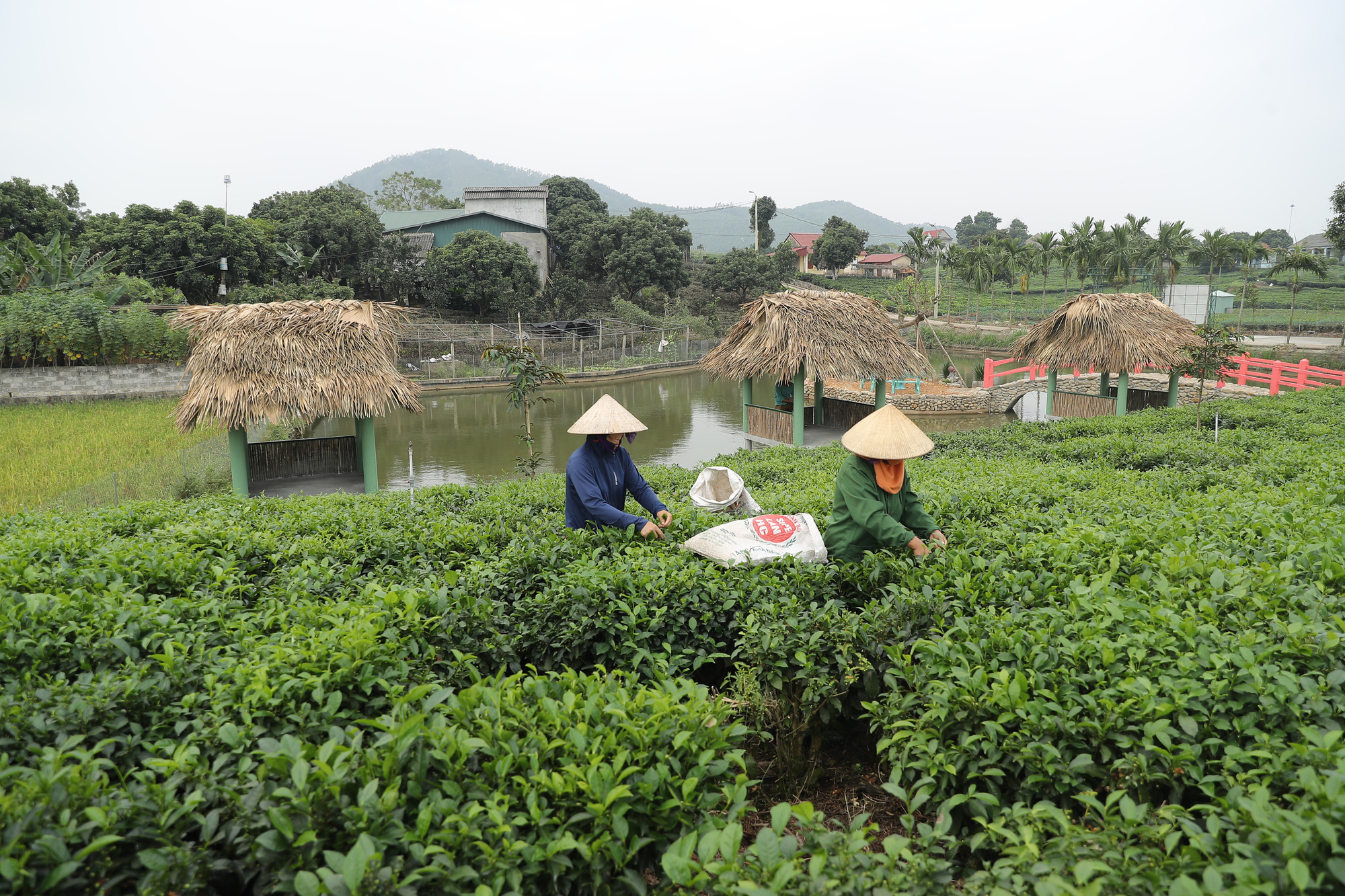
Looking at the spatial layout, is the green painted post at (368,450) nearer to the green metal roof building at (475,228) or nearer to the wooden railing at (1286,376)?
the wooden railing at (1286,376)

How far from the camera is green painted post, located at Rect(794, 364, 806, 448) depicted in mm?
13719

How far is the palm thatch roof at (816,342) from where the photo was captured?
44.6ft

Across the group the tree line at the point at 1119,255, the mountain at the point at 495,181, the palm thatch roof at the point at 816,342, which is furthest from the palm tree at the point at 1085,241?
the mountain at the point at 495,181

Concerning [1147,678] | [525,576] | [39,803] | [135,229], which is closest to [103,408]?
[135,229]

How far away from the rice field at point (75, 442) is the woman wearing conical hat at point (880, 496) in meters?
10.6

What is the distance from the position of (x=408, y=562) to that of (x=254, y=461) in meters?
8.52

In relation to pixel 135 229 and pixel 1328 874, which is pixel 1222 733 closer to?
pixel 1328 874

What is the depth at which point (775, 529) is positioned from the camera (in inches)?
165

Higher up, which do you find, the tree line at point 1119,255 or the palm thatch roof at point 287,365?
the tree line at point 1119,255

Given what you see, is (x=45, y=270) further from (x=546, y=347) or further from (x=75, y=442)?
(x=546, y=347)

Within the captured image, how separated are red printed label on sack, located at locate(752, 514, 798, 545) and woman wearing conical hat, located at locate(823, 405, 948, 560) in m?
0.23

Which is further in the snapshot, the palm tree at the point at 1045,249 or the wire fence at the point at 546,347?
the palm tree at the point at 1045,249

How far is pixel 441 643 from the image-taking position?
11.1 ft

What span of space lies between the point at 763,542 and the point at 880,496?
26.7 inches
